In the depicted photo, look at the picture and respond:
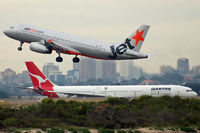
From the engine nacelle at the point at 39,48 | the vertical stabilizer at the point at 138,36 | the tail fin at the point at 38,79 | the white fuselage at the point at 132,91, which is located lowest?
the white fuselage at the point at 132,91

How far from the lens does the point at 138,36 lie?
8094 cm

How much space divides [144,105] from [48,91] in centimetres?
3546

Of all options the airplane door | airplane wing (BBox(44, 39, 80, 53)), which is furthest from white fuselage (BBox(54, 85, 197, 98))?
the airplane door

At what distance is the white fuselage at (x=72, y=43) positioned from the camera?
3019 inches

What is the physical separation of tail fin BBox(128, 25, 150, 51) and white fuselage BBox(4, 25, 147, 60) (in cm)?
276

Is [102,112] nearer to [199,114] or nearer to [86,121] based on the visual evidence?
[86,121]

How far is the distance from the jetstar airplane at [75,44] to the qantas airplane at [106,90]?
18015 millimetres

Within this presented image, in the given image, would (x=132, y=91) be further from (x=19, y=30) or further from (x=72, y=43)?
(x=19, y=30)

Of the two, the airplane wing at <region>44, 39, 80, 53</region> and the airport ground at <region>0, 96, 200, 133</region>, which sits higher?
the airplane wing at <region>44, 39, 80, 53</region>

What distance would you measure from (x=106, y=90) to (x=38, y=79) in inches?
687

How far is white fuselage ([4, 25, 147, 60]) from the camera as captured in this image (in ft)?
252

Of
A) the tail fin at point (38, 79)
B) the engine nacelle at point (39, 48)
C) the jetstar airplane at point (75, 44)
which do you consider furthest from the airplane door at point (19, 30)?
the tail fin at point (38, 79)

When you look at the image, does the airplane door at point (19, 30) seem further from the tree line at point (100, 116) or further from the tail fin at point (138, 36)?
the tail fin at point (138, 36)

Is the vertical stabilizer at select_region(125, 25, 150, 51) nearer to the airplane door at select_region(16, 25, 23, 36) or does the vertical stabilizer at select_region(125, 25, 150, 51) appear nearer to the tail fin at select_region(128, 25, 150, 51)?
the tail fin at select_region(128, 25, 150, 51)
